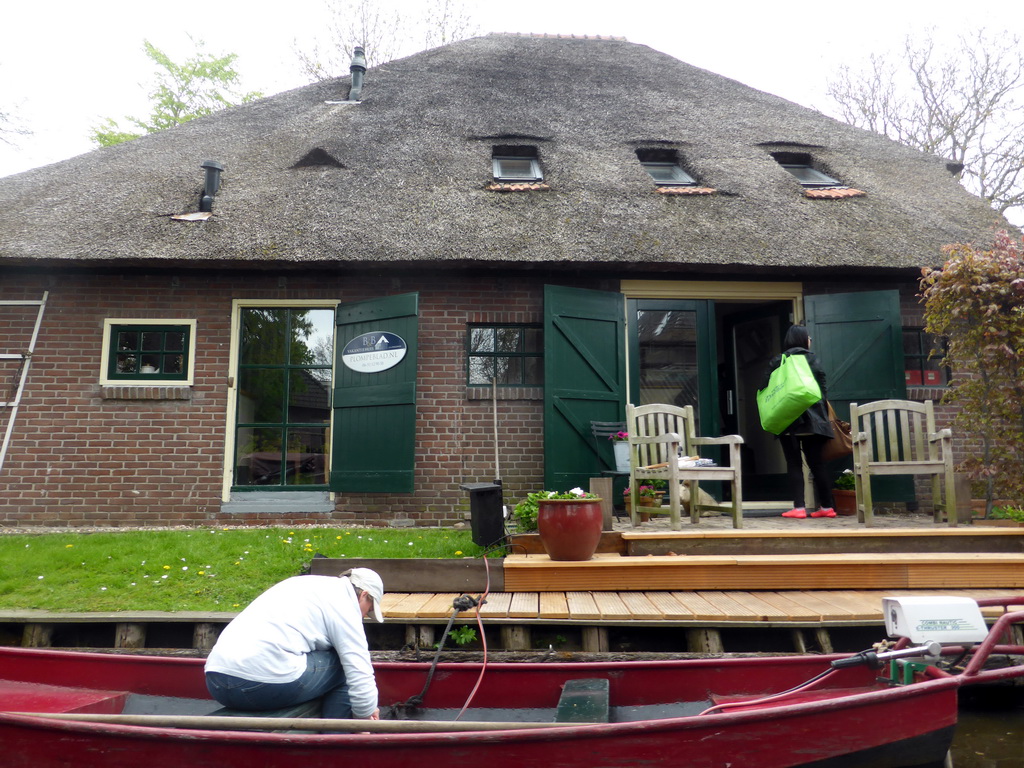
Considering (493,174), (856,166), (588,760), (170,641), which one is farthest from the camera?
(856,166)

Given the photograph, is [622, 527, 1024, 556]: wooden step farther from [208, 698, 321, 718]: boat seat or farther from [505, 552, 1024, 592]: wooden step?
[208, 698, 321, 718]: boat seat

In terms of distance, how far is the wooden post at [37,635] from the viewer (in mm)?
4145

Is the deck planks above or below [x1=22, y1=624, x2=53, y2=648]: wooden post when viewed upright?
above

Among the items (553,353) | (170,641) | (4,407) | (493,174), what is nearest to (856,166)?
(493,174)

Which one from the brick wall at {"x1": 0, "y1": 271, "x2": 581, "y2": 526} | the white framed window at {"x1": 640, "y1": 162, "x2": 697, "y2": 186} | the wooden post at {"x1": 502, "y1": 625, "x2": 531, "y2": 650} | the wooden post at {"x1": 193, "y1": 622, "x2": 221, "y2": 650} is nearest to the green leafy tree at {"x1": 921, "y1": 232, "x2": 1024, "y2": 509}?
the white framed window at {"x1": 640, "y1": 162, "x2": 697, "y2": 186}

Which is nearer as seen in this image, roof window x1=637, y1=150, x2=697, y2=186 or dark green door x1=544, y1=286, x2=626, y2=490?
dark green door x1=544, y1=286, x2=626, y2=490

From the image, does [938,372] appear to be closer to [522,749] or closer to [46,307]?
[522,749]

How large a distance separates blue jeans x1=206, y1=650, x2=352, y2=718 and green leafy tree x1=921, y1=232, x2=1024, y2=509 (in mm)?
5066

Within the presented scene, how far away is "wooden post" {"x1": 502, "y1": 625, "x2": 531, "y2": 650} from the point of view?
3953 mm

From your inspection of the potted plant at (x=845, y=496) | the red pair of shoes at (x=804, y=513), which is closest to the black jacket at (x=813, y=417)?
the red pair of shoes at (x=804, y=513)

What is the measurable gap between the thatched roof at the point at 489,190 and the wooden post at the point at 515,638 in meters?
3.52

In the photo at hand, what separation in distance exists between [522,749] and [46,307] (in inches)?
261

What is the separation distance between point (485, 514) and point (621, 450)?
1702mm

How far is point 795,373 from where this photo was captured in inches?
210
